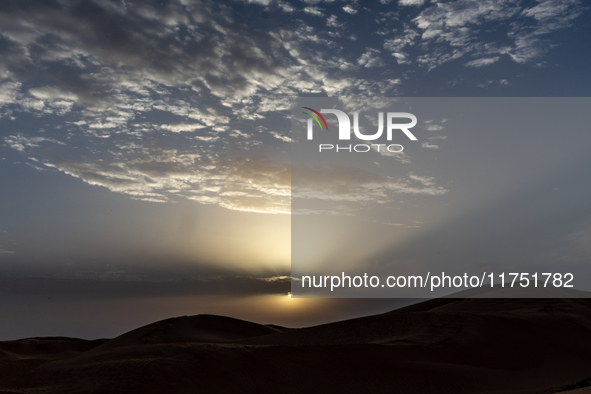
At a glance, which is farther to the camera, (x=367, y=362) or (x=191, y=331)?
(x=191, y=331)

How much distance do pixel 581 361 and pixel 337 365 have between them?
13578 millimetres

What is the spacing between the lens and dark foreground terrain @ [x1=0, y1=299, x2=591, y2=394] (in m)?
13.9

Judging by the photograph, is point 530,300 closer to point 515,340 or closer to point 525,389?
point 515,340

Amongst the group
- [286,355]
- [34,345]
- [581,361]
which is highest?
[286,355]

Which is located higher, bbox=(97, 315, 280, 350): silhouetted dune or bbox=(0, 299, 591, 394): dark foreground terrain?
bbox=(0, 299, 591, 394): dark foreground terrain

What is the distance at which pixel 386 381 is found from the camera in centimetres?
1591

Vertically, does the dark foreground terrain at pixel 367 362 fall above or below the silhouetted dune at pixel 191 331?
above

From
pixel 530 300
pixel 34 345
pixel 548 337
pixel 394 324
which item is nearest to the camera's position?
pixel 548 337

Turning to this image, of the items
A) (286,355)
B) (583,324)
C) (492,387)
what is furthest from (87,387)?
(583,324)

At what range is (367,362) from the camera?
1719 centimetres

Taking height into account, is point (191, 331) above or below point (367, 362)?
below

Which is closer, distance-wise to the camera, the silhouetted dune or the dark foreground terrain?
the dark foreground terrain

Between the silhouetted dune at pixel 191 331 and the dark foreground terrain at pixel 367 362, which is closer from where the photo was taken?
the dark foreground terrain at pixel 367 362

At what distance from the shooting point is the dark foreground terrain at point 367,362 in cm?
1391
